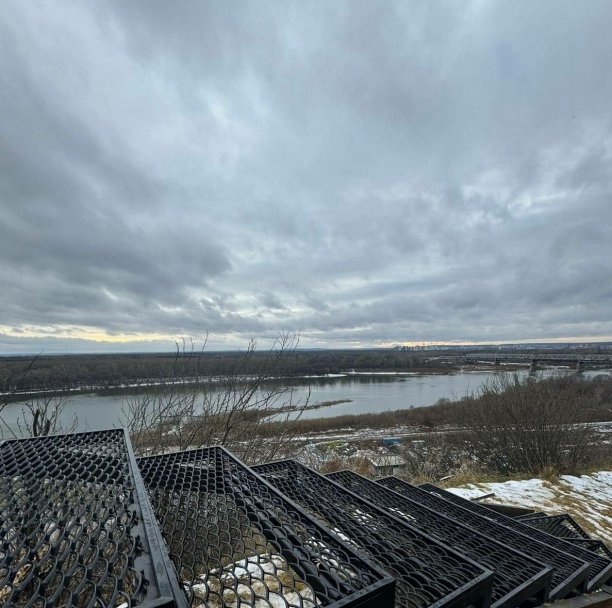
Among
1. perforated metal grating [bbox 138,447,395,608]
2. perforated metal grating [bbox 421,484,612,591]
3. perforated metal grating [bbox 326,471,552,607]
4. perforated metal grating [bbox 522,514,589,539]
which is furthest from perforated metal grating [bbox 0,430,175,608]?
perforated metal grating [bbox 522,514,589,539]

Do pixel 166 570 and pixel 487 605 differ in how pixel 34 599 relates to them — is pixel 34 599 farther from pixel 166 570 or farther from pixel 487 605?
pixel 487 605

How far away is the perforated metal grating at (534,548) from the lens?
1.55 m

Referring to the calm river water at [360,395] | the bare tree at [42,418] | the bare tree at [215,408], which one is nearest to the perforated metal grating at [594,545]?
the bare tree at [215,408]

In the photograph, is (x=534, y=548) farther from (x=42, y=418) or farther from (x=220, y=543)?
(x=42, y=418)

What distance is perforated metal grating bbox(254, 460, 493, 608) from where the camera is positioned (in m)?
1.01

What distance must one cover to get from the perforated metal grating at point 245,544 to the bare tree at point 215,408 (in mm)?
2545

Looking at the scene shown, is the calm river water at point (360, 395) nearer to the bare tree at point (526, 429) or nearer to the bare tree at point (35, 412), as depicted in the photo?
the bare tree at point (526, 429)

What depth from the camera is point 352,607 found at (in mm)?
764

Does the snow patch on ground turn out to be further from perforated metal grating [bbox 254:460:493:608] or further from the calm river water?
the calm river water

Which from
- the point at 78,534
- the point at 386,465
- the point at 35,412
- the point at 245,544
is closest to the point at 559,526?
the point at 245,544

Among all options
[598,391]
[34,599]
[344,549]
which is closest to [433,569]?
[344,549]

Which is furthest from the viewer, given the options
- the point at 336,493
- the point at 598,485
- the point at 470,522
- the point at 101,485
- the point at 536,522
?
the point at 598,485

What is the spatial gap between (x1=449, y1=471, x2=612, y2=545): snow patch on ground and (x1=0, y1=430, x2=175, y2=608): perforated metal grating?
405 cm

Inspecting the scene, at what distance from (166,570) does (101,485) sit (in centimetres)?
73
